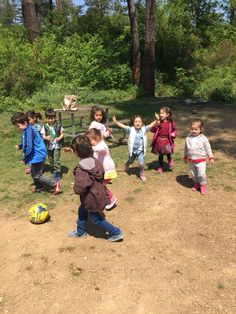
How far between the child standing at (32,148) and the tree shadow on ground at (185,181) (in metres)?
2.43

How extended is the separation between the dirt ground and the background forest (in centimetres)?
943

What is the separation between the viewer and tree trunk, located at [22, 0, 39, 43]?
63.7ft

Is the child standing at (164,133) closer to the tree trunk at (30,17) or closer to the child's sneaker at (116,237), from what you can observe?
the child's sneaker at (116,237)

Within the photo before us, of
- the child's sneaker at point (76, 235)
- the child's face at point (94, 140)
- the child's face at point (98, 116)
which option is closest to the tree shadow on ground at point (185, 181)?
the child's face at point (98, 116)

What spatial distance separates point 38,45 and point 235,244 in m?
17.6

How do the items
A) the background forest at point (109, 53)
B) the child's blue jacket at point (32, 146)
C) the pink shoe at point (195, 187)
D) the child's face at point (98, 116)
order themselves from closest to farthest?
the child's blue jacket at point (32, 146), the pink shoe at point (195, 187), the child's face at point (98, 116), the background forest at point (109, 53)

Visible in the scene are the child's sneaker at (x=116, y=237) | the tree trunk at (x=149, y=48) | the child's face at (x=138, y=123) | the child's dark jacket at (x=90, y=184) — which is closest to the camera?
the child's dark jacket at (x=90, y=184)

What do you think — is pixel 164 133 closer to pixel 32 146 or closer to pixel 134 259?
pixel 32 146

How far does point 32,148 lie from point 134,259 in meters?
2.91

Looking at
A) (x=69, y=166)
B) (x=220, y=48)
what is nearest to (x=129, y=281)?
(x=69, y=166)

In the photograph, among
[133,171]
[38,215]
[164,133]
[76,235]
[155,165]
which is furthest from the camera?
[155,165]

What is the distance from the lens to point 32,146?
22.2 feet

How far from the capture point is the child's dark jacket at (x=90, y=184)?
4906 millimetres

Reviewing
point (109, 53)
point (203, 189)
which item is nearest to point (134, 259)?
point (203, 189)
